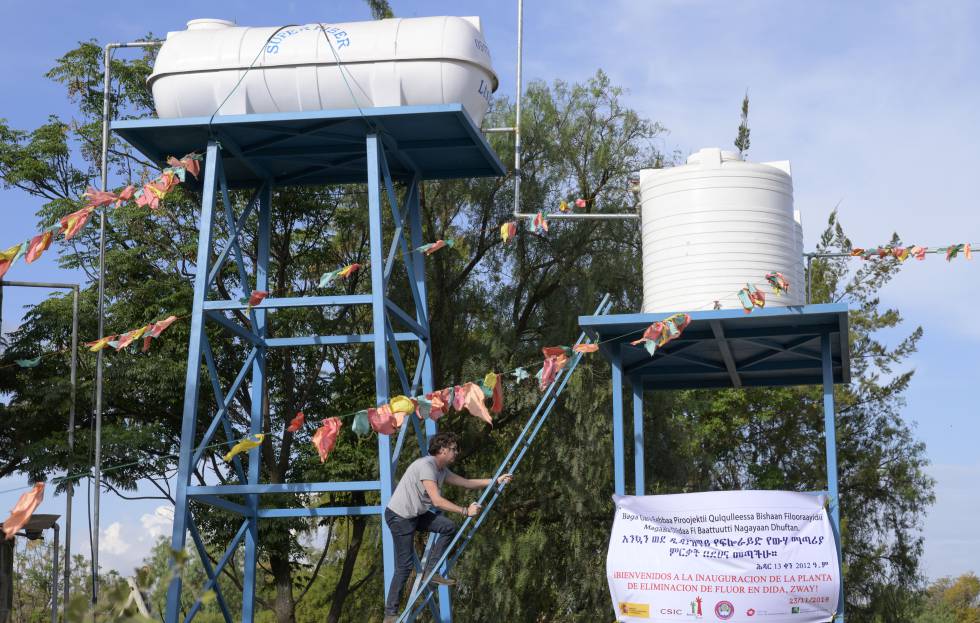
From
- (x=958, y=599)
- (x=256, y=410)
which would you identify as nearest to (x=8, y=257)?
(x=256, y=410)

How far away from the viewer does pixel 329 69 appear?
14.2m

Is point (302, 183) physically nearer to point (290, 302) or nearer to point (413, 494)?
point (290, 302)

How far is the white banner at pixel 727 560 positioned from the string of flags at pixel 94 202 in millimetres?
6154

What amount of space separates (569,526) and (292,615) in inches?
268

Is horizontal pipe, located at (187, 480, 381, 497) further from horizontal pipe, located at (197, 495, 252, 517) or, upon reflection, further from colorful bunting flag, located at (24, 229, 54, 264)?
colorful bunting flag, located at (24, 229, 54, 264)

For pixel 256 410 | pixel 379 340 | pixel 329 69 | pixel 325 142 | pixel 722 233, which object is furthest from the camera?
pixel 256 410

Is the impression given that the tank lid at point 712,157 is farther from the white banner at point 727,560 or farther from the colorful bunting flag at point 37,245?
the colorful bunting flag at point 37,245

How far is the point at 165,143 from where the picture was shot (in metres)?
15.2

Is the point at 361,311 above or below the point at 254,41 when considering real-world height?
below

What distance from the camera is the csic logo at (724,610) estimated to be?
1186cm

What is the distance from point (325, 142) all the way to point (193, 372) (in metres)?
3.29

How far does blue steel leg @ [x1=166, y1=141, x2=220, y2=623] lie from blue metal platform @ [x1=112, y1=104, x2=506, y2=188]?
1.75 feet

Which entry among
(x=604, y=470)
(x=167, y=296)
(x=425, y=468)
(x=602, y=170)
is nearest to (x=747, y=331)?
(x=425, y=468)

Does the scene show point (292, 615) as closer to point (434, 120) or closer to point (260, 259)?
point (260, 259)
